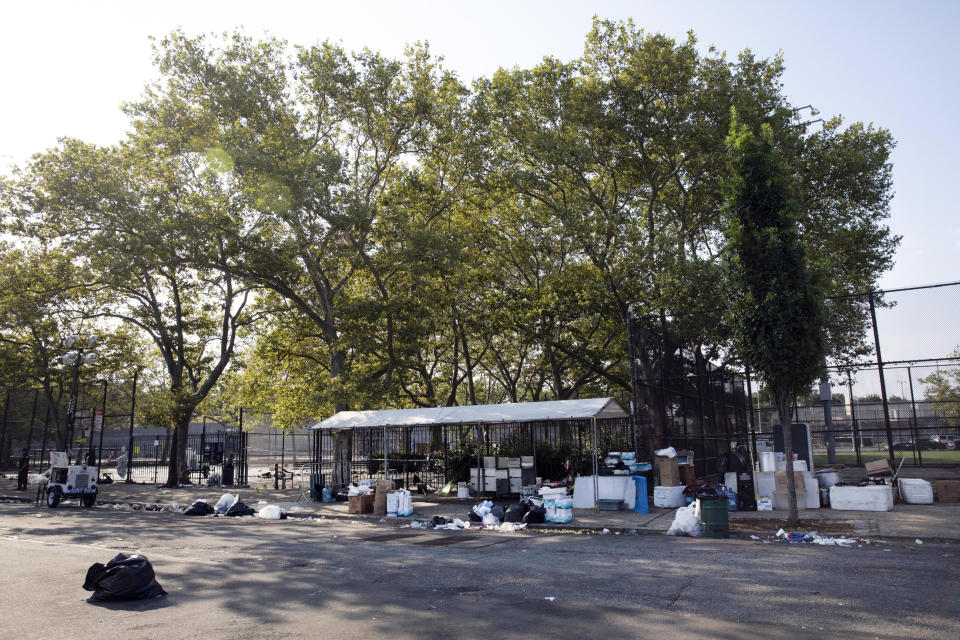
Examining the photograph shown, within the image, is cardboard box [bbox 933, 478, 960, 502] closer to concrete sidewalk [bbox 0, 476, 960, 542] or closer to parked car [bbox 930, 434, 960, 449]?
concrete sidewalk [bbox 0, 476, 960, 542]

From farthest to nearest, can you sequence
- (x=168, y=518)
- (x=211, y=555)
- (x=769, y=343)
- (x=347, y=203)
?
(x=347, y=203)
(x=168, y=518)
(x=769, y=343)
(x=211, y=555)

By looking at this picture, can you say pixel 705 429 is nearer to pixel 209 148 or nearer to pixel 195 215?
pixel 195 215

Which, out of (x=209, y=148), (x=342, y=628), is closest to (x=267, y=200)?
(x=209, y=148)

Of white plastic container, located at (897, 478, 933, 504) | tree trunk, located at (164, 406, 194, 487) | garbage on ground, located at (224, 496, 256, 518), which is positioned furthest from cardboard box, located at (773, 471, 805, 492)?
tree trunk, located at (164, 406, 194, 487)

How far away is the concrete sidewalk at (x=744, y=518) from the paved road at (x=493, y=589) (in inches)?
48.0

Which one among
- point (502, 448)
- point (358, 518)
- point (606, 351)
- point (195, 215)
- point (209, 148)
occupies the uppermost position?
point (209, 148)

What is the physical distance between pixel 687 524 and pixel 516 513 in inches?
169

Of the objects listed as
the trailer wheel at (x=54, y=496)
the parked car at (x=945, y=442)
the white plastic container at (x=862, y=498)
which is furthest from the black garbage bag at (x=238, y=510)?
the parked car at (x=945, y=442)

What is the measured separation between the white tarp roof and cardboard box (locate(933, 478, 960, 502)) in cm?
790

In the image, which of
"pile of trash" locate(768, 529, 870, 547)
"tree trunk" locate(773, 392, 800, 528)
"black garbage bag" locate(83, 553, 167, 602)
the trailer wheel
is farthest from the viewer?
the trailer wheel

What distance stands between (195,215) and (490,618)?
1994cm

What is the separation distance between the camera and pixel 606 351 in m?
29.7

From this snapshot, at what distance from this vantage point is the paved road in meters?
6.08

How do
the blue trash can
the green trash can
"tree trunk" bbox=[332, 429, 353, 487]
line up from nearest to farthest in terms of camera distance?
the green trash can < the blue trash can < "tree trunk" bbox=[332, 429, 353, 487]
